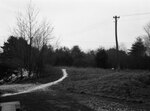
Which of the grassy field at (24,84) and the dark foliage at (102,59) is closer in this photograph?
the grassy field at (24,84)

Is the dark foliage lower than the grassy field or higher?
higher

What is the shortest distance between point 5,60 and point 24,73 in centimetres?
417

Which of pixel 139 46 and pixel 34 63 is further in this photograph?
pixel 139 46

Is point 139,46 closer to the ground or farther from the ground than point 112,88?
farther from the ground

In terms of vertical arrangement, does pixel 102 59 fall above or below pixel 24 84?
above

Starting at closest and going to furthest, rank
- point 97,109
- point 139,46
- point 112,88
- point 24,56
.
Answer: point 97,109 → point 112,88 → point 24,56 → point 139,46

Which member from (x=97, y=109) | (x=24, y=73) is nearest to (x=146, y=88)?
(x=97, y=109)

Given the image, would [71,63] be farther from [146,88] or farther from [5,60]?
[146,88]

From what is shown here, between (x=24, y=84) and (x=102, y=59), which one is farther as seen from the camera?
(x=102, y=59)

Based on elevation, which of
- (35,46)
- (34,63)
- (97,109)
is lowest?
(97,109)

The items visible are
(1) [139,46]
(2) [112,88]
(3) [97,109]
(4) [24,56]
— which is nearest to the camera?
(3) [97,109]

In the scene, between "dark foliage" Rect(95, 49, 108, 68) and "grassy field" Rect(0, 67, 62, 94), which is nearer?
"grassy field" Rect(0, 67, 62, 94)

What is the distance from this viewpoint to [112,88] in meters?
17.0

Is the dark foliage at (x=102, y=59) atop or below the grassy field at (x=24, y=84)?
atop
